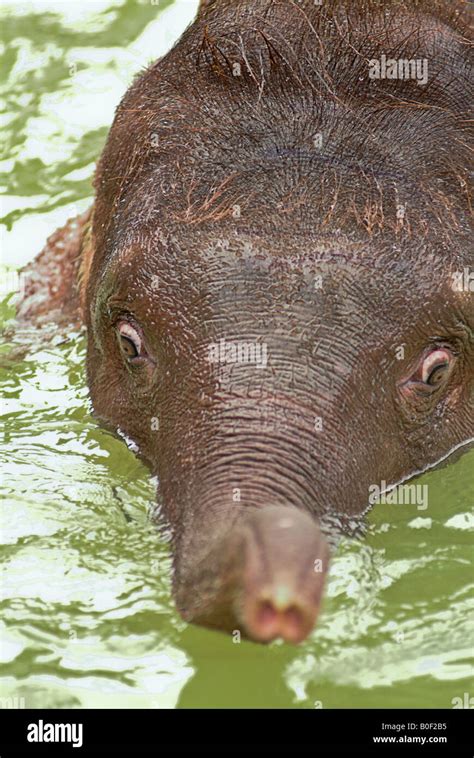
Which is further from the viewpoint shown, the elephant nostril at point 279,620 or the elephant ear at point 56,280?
the elephant ear at point 56,280

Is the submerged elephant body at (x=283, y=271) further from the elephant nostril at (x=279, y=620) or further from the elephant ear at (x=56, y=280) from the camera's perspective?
the elephant ear at (x=56, y=280)

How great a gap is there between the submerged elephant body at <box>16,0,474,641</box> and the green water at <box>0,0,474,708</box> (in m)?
0.62

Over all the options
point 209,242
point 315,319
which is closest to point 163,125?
point 209,242

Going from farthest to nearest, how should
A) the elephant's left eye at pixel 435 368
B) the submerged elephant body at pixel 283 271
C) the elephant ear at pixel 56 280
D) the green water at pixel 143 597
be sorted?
the elephant ear at pixel 56 280 → the elephant's left eye at pixel 435 368 → the green water at pixel 143 597 → the submerged elephant body at pixel 283 271

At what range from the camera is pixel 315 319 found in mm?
8031

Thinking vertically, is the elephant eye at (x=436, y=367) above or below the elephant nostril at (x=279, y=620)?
above

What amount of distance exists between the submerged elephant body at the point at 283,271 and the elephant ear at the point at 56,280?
260 centimetres

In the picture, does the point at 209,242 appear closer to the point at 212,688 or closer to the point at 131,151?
the point at 131,151

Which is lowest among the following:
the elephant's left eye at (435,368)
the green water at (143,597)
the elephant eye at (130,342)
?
the green water at (143,597)

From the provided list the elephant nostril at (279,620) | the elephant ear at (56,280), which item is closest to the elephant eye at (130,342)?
the elephant nostril at (279,620)

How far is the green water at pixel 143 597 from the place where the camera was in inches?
320

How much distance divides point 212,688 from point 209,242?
239cm

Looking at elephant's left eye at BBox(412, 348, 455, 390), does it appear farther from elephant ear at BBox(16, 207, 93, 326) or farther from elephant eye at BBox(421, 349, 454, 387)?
elephant ear at BBox(16, 207, 93, 326)

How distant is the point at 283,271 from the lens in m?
8.12
